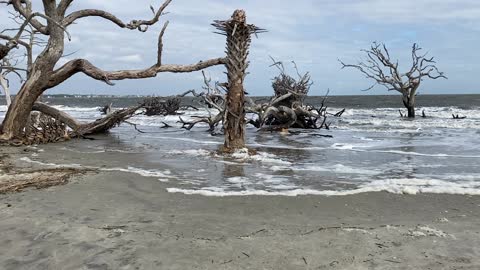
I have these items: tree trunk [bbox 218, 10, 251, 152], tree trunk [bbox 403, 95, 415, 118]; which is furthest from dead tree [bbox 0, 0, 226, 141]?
tree trunk [bbox 403, 95, 415, 118]

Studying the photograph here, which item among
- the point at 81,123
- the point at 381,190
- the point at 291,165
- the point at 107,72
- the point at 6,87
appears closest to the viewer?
the point at 381,190

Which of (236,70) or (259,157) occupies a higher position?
(236,70)

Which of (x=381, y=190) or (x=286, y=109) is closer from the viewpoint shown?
(x=381, y=190)

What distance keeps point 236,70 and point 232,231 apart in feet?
21.3

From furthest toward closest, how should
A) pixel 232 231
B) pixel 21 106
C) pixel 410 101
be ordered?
pixel 410 101, pixel 21 106, pixel 232 231

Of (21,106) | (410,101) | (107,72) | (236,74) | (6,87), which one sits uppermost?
(107,72)

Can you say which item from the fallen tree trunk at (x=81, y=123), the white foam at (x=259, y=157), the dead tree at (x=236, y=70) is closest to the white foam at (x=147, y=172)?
the white foam at (x=259, y=157)

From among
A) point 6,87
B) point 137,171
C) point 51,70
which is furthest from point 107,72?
point 6,87

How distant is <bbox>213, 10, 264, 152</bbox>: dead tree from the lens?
10.0m

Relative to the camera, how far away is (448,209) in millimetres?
5062

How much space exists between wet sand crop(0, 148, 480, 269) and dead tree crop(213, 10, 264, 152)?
4774 millimetres

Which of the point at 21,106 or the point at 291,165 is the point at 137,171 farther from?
the point at 21,106

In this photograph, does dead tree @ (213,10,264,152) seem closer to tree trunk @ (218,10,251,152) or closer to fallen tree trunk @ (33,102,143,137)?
tree trunk @ (218,10,251,152)

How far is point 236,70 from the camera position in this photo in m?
10.2
